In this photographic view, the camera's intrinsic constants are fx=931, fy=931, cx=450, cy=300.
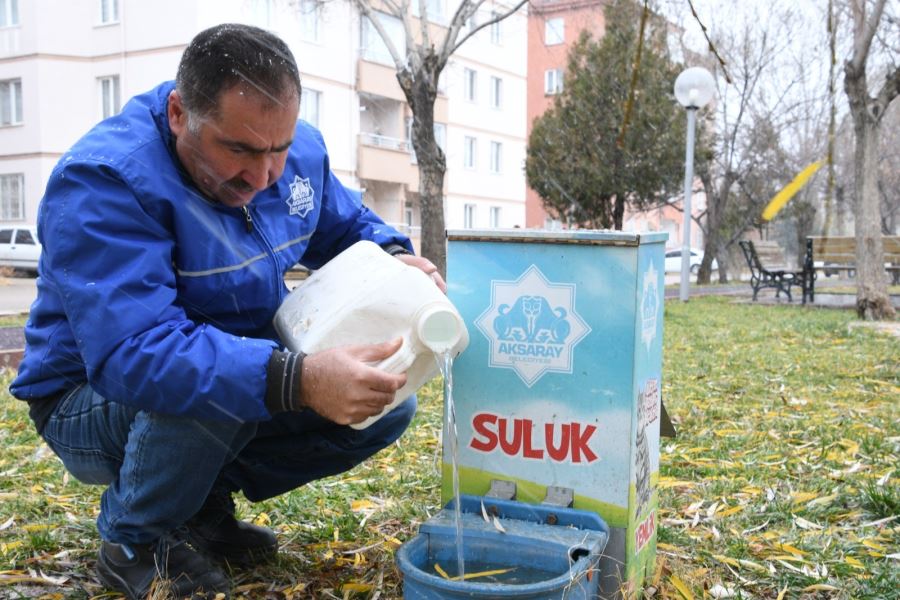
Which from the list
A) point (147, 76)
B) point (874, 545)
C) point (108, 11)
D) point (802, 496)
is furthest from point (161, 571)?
point (108, 11)

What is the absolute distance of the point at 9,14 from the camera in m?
27.8

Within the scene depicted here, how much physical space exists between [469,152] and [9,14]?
15.9m

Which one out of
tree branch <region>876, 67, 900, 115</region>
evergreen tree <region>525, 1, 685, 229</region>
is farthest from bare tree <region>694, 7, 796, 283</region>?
tree branch <region>876, 67, 900, 115</region>

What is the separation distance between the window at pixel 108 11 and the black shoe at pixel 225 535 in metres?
26.7

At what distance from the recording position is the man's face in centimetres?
200

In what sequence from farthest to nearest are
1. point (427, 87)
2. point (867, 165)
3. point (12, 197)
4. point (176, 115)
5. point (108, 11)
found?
point (12, 197) < point (108, 11) < point (427, 87) < point (867, 165) < point (176, 115)

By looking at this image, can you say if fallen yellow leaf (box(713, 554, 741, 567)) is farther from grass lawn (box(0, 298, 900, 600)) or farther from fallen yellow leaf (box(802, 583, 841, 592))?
fallen yellow leaf (box(802, 583, 841, 592))

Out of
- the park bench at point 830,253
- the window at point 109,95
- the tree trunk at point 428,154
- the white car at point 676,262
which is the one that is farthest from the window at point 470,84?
the tree trunk at point 428,154

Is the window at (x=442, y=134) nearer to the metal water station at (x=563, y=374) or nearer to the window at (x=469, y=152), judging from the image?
the window at (x=469, y=152)

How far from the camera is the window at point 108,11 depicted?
26.4 meters

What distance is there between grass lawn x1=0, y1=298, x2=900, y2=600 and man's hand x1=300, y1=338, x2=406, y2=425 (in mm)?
683

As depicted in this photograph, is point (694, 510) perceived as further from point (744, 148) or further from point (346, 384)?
point (744, 148)

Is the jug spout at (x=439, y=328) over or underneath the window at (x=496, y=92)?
underneath

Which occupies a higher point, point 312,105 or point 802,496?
point 312,105
